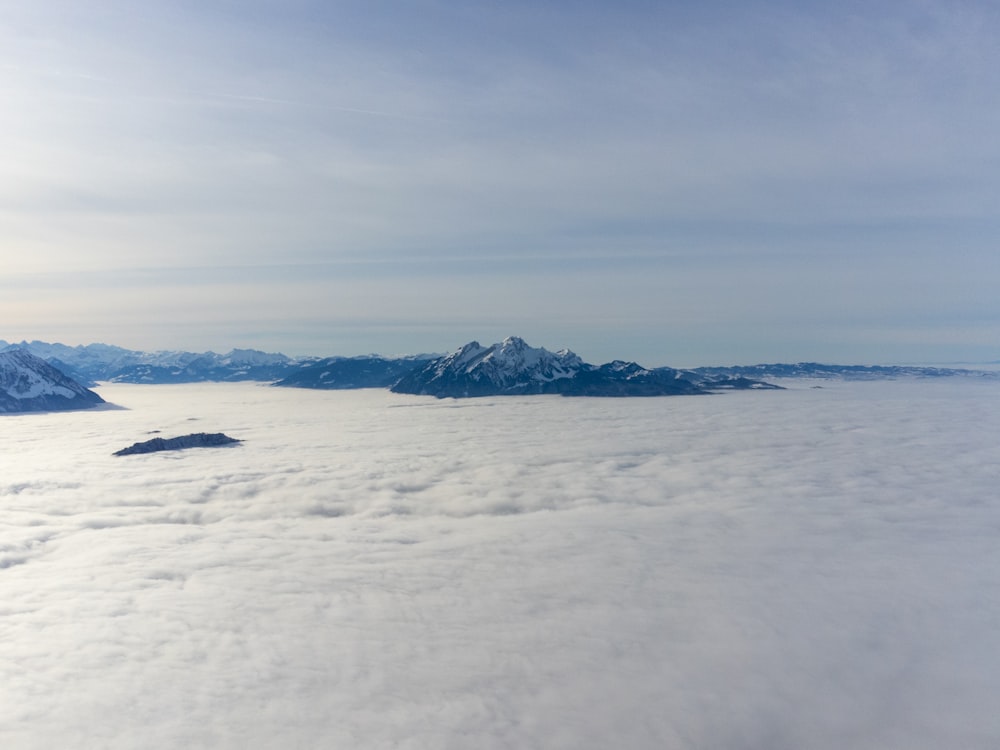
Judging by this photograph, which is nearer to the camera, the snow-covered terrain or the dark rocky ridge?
the snow-covered terrain

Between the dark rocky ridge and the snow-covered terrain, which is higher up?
the dark rocky ridge

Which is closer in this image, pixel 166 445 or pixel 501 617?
pixel 501 617

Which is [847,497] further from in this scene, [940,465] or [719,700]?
[719,700]

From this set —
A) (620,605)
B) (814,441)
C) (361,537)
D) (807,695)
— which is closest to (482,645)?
(620,605)

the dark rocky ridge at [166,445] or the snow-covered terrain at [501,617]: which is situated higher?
the dark rocky ridge at [166,445]

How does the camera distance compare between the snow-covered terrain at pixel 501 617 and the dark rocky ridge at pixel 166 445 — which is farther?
the dark rocky ridge at pixel 166 445

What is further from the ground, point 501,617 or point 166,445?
point 166,445

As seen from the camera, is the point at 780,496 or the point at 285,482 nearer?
the point at 780,496

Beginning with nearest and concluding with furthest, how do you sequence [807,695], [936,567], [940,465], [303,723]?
1. [303,723]
2. [807,695]
3. [936,567]
4. [940,465]
